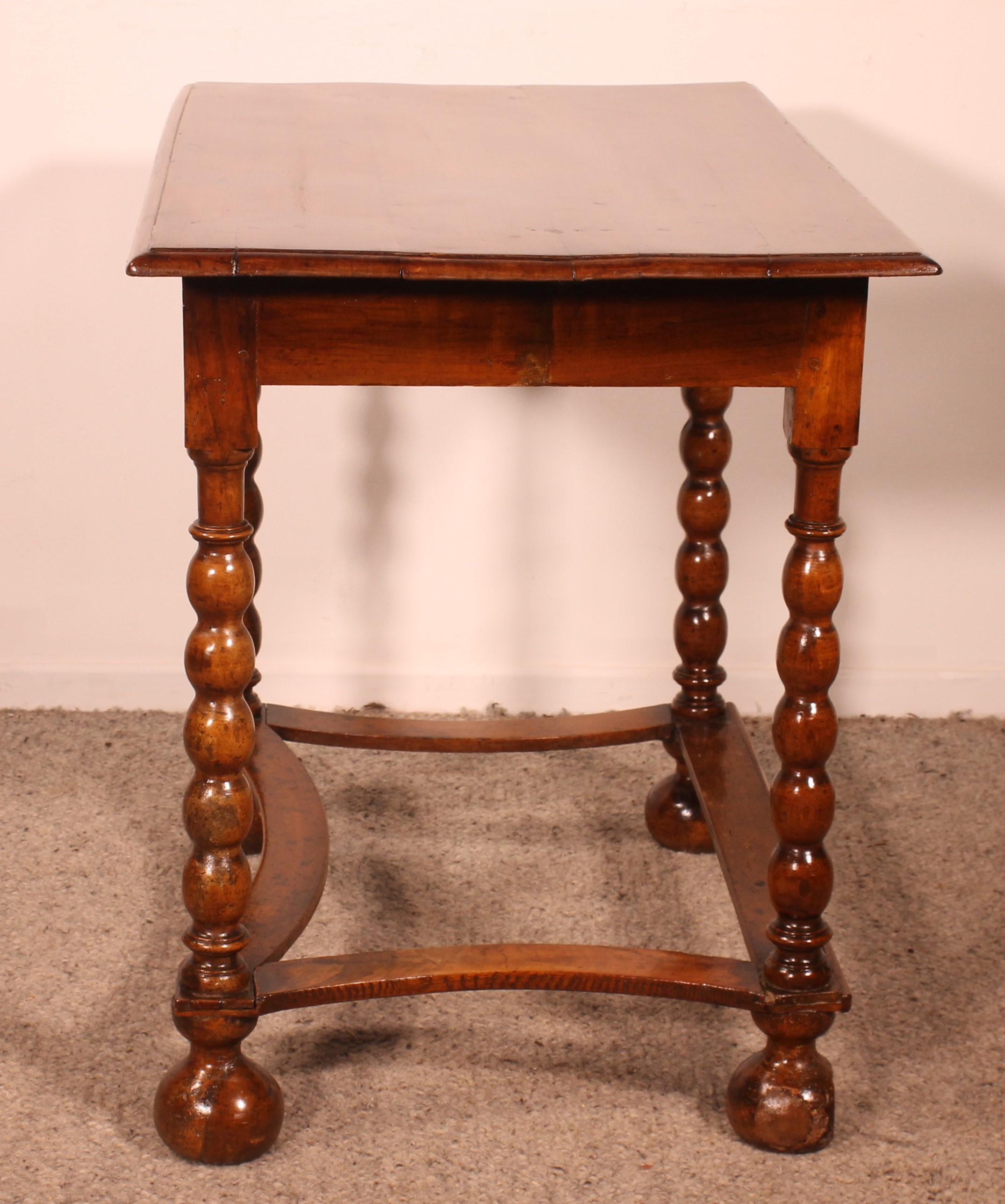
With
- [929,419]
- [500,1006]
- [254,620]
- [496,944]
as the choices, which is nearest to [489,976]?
[496,944]

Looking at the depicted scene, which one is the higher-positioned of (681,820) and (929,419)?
(929,419)

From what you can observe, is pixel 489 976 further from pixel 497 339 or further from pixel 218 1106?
pixel 497 339

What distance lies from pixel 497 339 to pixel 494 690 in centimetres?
96

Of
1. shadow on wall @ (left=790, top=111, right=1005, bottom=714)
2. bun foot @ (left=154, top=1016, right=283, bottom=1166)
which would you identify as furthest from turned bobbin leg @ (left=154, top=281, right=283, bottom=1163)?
shadow on wall @ (left=790, top=111, right=1005, bottom=714)

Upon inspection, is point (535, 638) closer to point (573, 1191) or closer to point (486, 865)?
point (486, 865)

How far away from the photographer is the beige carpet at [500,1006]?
3.54ft

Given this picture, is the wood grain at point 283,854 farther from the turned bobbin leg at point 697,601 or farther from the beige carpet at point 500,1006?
the turned bobbin leg at point 697,601

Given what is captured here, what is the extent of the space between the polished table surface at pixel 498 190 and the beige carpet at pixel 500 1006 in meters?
0.63

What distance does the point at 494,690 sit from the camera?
6.20ft

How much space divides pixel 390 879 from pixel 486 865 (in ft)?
0.32

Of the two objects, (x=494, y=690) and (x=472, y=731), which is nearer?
(x=472, y=731)

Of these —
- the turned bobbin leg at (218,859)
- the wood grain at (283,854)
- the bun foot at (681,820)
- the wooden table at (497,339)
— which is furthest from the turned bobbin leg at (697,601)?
the turned bobbin leg at (218,859)

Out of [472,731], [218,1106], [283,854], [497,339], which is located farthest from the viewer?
[472,731]

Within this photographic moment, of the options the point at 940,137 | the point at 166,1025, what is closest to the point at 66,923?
the point at 166,1025
